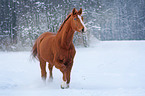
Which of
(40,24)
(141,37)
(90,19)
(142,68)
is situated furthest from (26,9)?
(141,37)

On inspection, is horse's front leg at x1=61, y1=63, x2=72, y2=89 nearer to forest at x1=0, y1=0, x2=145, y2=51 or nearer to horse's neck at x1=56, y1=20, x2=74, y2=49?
horse's neck at x1=56, y1=20, x2=74, y2=49

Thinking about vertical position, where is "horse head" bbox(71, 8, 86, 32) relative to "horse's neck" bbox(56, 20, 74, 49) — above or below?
above

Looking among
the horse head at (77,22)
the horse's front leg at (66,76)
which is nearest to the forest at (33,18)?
the horse's front leg at (66,76)

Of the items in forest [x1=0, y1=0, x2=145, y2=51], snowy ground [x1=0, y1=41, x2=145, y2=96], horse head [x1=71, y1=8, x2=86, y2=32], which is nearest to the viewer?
horse head [x1=71, y1=8, x2=86, y2=32]

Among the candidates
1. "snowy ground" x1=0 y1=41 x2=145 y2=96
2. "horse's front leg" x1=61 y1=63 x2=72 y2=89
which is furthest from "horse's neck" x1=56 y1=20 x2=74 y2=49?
"snowy ground" x1=0 y1=41 x2=145 y2=96

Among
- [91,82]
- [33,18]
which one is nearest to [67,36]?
[91,82]

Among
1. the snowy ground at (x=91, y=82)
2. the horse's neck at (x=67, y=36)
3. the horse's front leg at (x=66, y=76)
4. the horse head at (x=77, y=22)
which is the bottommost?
the snowy ground at (x=91, y=82)

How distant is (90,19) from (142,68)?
774 centimetres

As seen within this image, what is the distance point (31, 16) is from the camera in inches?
567

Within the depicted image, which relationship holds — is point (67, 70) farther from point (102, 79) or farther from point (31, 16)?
point (31, 16)

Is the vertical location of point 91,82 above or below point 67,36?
below

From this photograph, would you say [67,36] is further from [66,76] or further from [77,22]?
[66,76]

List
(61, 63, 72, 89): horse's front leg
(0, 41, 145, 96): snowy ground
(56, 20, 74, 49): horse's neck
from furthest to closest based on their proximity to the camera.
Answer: (61, 63, 72, 89): horse's front leg
(56, 20, 74, 49): horse's neck
(0, 41, 145, 96): snowy ground

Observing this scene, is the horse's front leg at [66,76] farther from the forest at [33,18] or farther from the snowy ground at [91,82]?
the forest at [33,18]
